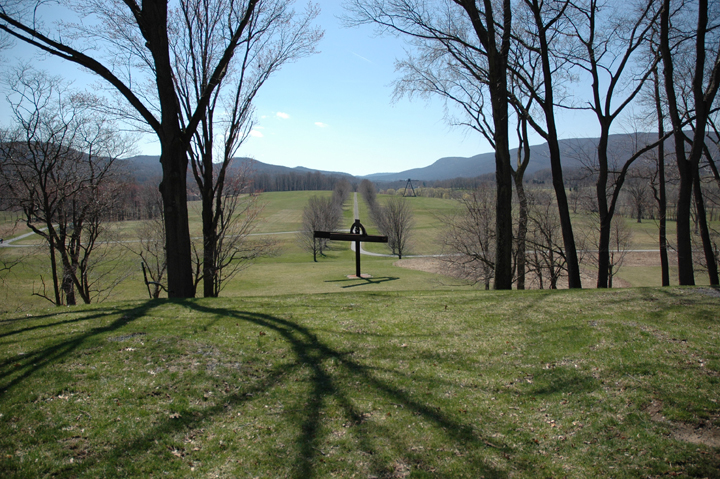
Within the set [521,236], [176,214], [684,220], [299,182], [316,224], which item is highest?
[299,182]

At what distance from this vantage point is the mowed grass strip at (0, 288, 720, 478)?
3.32 meters

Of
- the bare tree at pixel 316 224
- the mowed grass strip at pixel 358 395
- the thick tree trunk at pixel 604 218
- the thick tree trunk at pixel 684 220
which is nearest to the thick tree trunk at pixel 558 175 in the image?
the thick tree trunk at pixel 604 218

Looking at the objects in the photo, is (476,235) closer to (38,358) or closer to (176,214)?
(176,214)

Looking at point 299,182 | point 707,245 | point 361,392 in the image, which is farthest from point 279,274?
point 299,182

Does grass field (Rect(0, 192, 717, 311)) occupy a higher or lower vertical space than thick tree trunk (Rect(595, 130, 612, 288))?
lower

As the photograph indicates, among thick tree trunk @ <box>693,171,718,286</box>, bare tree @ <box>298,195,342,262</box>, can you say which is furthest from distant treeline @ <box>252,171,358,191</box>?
thick tree trunk @ <box>693,171,718,286</box>

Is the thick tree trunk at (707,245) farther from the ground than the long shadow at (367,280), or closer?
farther from the ground

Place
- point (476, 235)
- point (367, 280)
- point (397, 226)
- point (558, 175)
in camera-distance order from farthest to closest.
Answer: point (397, 226), point (367, 280), point (476, 235), point (558, 175)

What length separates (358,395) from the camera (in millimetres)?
4469

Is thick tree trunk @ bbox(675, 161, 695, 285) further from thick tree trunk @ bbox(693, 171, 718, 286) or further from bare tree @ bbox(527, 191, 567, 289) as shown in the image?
bare tree @ bbox(527, 191, 567, 289)

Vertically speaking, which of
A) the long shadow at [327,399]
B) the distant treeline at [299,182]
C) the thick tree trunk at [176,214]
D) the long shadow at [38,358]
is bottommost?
the long shadow at [327,399]

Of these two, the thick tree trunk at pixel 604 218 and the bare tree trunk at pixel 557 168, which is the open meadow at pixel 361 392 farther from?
the thick tree trunk at pixel 604 218

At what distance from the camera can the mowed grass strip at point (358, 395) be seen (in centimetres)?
332

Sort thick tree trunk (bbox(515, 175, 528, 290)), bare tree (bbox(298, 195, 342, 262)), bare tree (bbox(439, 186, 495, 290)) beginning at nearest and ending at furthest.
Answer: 1. thick tree trunk (bbox(515, 175, 528, 290))
2. bare tree (bbox(439, 186, 495, 290))
3. bare tree (bbox(298, 195, 342, 262))
